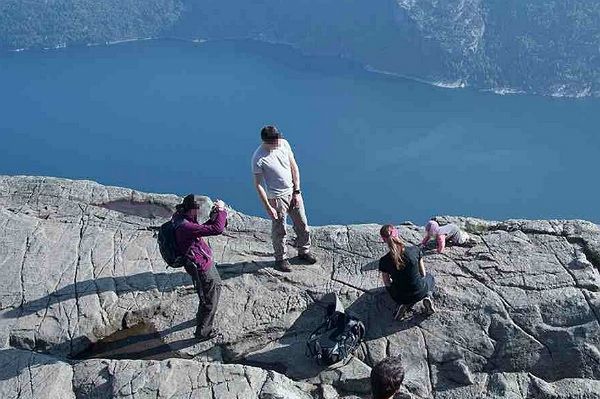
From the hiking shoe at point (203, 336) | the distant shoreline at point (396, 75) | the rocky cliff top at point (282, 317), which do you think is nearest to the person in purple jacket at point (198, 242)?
the hiking shoe at point (203, 336)

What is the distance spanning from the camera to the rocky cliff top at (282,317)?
7816 mm

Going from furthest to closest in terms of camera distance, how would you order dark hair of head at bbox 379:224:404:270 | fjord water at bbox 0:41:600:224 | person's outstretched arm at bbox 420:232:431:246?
fjord water at bbox 0:41:600:224
person's outstretched arm at bbox 420:232:431:246
dark hair of head at bbox 379:224:404:270

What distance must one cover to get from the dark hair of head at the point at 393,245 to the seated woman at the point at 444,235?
91.7 inches

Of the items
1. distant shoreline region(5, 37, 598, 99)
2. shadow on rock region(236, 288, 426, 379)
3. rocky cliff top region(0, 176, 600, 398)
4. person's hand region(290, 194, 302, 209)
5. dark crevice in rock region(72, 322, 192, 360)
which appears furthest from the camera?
distant shoreline region(5, 37, 598, 99)

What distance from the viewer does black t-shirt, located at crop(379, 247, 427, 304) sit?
8305 millimetres

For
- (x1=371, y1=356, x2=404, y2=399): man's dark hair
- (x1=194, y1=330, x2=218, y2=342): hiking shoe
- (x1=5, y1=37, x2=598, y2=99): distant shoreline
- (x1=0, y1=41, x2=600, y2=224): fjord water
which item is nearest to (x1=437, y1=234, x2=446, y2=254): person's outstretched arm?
(x1=194, y1=330, x2=218, y2=342): hiking shoe

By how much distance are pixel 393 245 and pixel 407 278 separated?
0.60m

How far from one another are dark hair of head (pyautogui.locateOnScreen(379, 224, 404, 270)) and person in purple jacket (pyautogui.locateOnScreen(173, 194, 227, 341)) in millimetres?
2143

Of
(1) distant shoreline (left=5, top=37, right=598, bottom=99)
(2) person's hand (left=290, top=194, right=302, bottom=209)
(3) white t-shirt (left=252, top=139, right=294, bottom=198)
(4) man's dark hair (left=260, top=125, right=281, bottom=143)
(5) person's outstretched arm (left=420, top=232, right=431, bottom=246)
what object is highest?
(1) distant shoreline (left=5, top=37, right=598, bottom=99)

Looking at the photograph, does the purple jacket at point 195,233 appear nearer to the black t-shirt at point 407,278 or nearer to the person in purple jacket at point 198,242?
the person in purple jacket at point 198,242

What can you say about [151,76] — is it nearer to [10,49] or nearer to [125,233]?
[10,49]

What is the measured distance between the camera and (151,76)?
254 ft

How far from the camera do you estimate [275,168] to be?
8.85m

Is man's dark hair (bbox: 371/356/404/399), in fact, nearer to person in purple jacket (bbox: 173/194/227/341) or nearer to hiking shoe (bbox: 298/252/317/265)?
person in purple jacket (bbox: 173/194/227/341)
